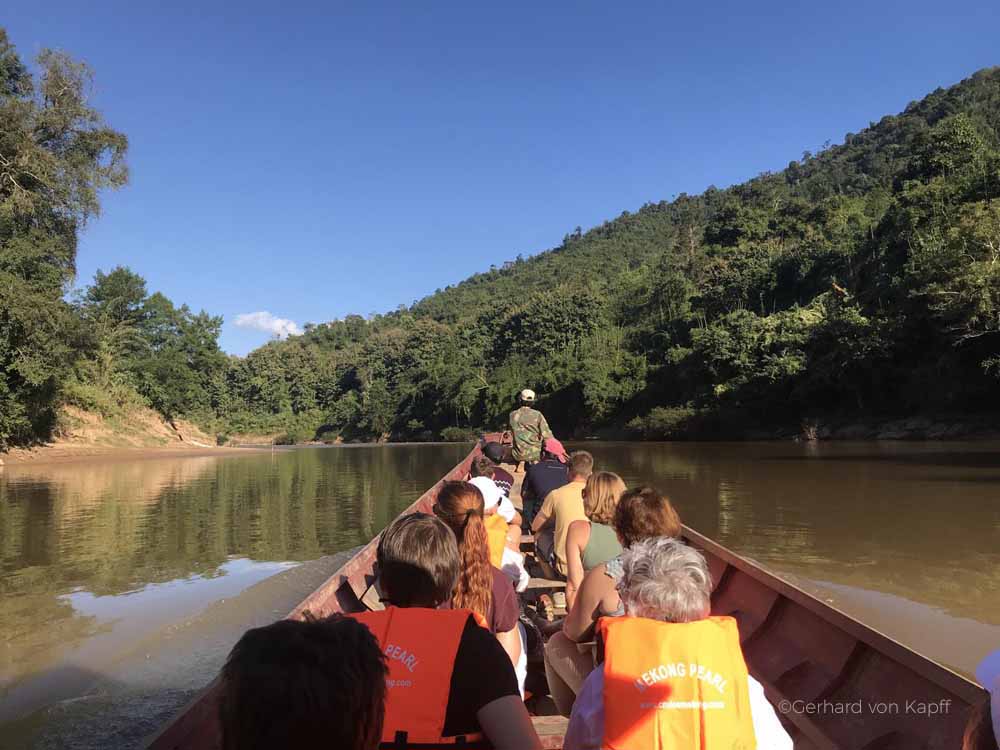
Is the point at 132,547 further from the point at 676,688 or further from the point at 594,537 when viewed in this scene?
the point at 676,688

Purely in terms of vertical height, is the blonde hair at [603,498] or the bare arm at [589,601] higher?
the blonde hair at [603,498]

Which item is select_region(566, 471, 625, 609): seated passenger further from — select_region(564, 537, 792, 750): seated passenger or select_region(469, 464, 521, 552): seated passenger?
select_region(564, 537, 792, 750): seated passenger

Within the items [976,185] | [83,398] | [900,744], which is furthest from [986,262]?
[83,398]

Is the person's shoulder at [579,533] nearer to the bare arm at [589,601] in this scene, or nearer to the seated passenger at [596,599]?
the seated passenger at [596,599]

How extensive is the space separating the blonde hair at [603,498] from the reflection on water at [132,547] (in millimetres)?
4108

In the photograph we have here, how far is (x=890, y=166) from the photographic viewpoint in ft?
221

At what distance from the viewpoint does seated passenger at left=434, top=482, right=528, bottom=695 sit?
8.63 ft

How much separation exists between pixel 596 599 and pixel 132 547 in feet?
32.4

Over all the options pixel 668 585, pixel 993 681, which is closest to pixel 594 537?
pixel 668 585

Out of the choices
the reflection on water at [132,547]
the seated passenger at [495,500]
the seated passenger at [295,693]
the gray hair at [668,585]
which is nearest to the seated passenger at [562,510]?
the seated passenger at [495,500]

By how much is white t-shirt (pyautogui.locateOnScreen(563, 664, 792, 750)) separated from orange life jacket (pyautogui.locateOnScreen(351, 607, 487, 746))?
373 mm

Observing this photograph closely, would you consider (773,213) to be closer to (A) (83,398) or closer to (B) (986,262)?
(B) (986,262)

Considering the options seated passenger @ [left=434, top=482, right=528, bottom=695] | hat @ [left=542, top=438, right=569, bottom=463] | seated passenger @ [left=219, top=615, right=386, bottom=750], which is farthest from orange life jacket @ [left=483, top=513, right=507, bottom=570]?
hat @ [left=542, top=438, right=569, bottom=463]

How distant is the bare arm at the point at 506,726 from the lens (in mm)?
1637
